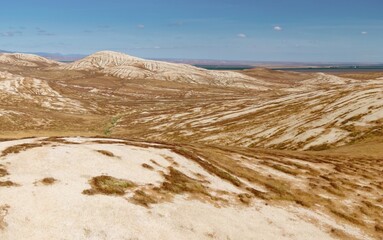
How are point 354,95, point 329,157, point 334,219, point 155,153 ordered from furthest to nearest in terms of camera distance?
point 354,95, point 329,157, point 155,153, point 334,219

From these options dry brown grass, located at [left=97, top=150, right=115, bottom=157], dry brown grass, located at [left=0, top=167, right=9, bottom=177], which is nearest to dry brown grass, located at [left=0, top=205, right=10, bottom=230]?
dry brown grass, located at [left=0, top=167, right=9, bottom=177]

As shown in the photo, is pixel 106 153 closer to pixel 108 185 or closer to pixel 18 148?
pixel 108 185

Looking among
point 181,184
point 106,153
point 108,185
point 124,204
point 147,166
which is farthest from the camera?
point 106,153

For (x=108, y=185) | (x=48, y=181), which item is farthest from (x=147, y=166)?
(x=48, y=181)

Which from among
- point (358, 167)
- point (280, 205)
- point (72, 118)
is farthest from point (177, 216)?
point (72, 118)

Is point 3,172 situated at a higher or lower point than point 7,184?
higher

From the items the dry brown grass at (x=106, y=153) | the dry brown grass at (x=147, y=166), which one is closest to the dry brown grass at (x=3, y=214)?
the dry brown grass at (x=106, y=153)

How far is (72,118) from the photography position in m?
176

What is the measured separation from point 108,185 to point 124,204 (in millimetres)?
4057

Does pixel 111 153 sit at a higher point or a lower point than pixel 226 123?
higher

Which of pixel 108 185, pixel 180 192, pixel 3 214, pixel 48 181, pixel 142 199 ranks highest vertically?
pixel 48 181

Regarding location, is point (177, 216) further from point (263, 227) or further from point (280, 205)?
point (280, 205)

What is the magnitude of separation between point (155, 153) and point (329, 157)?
121 ft

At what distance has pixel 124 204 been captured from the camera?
29.8 meters
